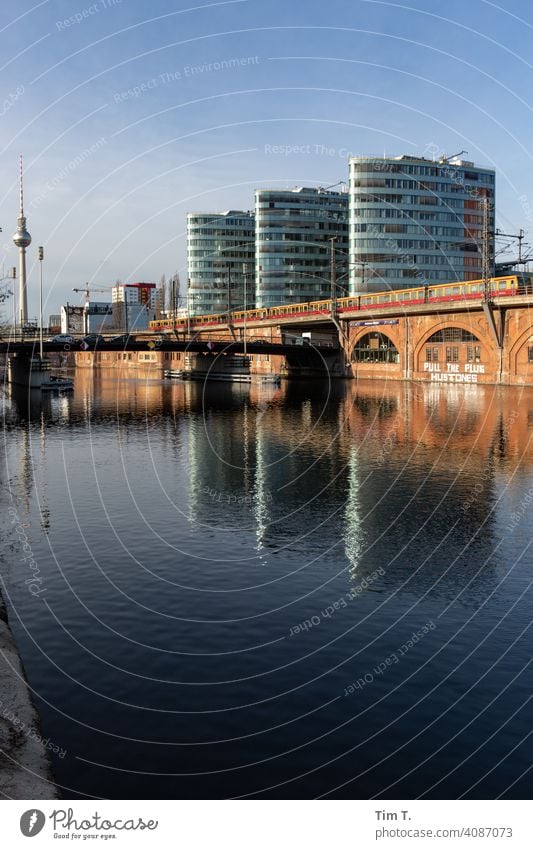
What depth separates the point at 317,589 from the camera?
81.7ft

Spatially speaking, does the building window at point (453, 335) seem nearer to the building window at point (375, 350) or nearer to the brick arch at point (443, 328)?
the brick arch at point (443, 328)

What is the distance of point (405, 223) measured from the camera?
622 ft

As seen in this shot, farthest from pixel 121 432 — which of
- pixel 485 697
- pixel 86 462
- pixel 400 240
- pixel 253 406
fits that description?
pixel 400 240

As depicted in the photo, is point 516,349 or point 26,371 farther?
point 26,371

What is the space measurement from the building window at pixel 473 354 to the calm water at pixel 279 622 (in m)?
63.1

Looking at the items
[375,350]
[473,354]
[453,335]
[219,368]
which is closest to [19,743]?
[473,354]

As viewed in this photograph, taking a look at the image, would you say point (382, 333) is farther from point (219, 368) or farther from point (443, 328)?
point (219, 368)

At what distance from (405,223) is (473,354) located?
8823 cm

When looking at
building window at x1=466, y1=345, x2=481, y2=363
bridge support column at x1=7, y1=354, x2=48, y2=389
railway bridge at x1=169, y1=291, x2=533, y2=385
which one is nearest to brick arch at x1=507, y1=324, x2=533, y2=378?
railway bridge at x1=169, y1=291, x2=533, y2=385

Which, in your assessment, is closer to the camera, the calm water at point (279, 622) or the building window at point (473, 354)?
the calm water at point (279, 622)

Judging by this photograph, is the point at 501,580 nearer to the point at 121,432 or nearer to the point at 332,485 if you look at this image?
the point at 332,485

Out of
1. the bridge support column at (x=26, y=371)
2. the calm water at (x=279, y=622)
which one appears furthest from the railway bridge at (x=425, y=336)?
the calm water at (x=279, y=622)

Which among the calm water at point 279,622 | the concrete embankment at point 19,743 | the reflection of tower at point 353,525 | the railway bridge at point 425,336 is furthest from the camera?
the railway bridge at point 425,336

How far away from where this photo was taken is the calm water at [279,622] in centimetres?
1493
